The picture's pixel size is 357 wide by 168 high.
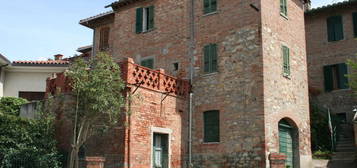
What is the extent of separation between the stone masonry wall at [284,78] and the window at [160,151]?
398 centimetres

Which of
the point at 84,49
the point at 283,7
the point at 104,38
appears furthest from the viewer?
the point at 84,49

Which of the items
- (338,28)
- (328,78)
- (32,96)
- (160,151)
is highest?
(338,28)

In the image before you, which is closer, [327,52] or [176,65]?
[176,65]

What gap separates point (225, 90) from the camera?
54.9 feet

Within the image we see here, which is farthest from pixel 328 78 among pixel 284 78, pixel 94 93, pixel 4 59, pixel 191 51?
pixel 4 59

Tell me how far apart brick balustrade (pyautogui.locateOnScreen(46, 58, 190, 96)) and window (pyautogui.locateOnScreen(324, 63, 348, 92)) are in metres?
9.87

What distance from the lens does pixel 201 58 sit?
17.9 m

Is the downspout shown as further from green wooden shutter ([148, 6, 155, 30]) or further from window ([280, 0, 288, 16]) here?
window ([280, 0, 288, 16])

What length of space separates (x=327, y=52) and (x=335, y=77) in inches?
60.4

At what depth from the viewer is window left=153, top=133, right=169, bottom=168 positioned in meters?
16.0

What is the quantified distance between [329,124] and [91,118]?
12.1 meters

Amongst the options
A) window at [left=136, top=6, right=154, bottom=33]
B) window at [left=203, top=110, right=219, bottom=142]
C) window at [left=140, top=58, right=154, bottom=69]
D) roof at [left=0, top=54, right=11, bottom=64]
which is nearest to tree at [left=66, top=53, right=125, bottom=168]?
window at [left=203, top=110, right=219, bottom=142]

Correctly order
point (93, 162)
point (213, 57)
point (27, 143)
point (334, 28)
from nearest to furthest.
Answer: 1. point (93, 162)
2. point (27, 143)
3. point (213, 57)
4. point (334, 28)

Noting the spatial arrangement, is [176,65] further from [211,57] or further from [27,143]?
[27,143]
